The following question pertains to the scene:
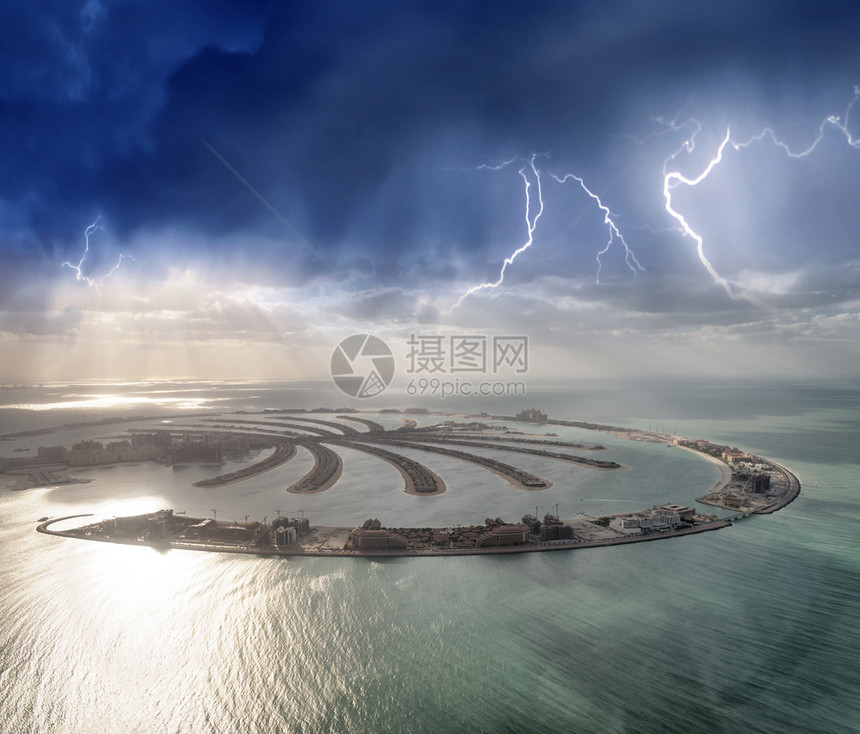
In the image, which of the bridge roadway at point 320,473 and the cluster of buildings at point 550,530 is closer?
the cluster of buildings at point 550,530

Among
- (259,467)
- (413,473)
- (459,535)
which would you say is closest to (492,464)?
(413,473)

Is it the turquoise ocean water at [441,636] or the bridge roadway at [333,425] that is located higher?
the turquoise ocean water at [441,636]

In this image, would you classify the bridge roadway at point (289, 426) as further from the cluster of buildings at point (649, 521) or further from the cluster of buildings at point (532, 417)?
the cluster of buildings at point (649, 521)

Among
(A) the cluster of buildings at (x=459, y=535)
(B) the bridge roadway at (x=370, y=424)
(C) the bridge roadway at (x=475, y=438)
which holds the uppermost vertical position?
(A) the cluster of buildings at (x=459, y=535)

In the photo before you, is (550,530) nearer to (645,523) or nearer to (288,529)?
(645,523)

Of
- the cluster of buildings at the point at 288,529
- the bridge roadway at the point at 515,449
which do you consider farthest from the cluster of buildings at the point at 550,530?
the bridge roadway at the point at 515,449

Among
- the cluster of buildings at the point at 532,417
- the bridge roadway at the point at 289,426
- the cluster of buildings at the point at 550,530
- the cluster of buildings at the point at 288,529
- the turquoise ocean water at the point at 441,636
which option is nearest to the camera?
the turquoise ocean water at the point at 441,636

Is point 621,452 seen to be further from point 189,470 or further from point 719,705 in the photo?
point 189,470

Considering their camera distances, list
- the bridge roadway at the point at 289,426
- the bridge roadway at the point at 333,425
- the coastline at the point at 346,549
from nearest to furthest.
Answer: the coastline at the point at 346,549 → the bridge roadway at the point at 289,426 → the bridge roadway at the point at 333,425

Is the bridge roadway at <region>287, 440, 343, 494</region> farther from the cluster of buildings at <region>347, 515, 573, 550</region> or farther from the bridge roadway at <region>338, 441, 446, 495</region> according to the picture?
the cluster of buildings at <region>347, 515, 573, 550</region>
